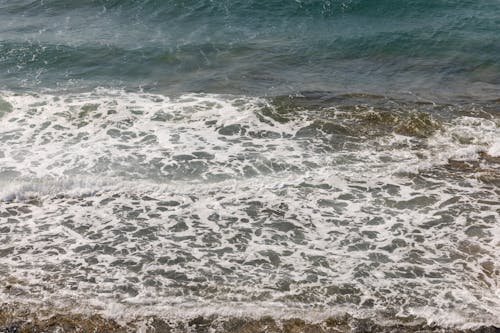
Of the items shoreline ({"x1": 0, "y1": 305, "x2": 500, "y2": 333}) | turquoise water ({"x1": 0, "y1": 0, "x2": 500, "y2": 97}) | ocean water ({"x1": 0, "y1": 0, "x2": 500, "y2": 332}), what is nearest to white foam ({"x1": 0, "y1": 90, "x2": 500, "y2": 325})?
ocean water ({"x1": 0, "y1": 0, "x2": 500, "y2": 332})

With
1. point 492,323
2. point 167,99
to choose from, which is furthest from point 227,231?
point 167,99

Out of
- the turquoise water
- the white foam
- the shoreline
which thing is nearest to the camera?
the shoreline

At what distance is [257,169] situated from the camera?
11.7 m

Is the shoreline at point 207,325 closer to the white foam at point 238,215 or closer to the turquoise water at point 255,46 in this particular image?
the white foam at point 238,215

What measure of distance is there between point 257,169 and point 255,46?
8229mm

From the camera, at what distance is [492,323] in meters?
7.33

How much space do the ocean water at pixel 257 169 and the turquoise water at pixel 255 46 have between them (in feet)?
0.32

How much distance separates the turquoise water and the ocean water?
97 millimetres

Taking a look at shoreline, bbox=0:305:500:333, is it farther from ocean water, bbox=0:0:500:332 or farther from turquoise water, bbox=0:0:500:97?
turquoise water, bbox=0:0:500:97

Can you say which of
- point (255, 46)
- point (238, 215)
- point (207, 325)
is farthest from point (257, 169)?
point (255, 46)

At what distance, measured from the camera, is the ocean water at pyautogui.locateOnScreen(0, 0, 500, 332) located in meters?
8.11

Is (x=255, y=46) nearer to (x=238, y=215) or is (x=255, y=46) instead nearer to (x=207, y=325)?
(x=238, y=215)

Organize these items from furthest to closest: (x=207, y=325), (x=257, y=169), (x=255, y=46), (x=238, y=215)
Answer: (x=255, y=46) < (x=257, y=169) < (x=238, y=215) < (x=207, y=325)

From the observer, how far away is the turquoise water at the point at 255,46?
16.4m
